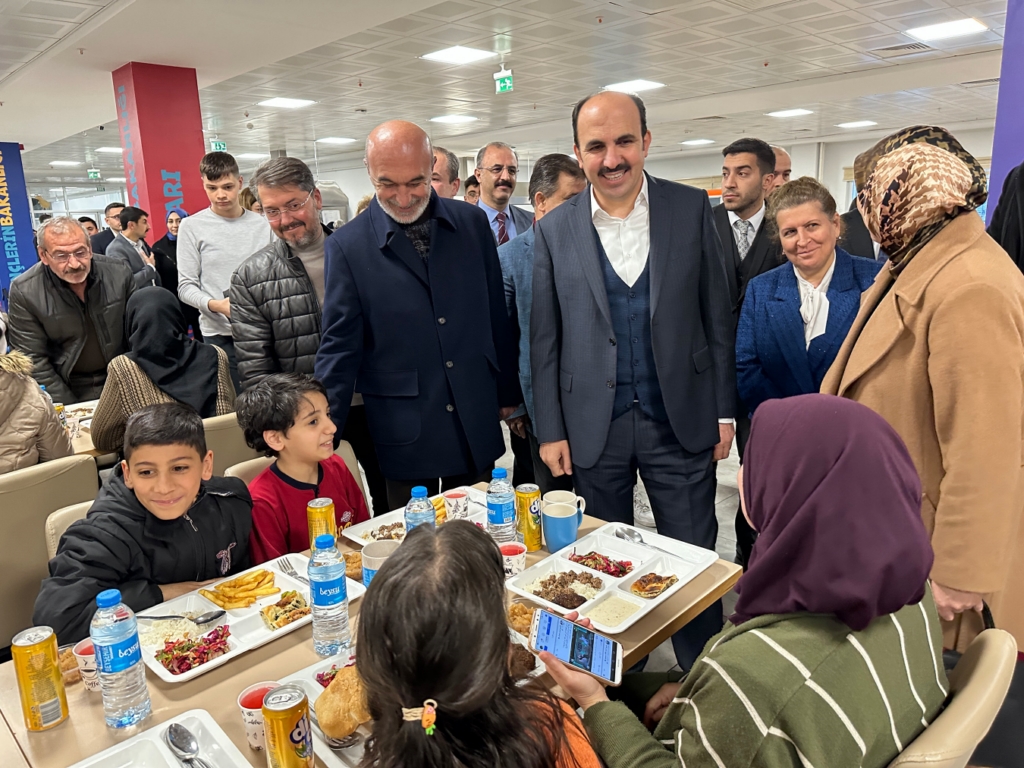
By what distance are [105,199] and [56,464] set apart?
24604 mm

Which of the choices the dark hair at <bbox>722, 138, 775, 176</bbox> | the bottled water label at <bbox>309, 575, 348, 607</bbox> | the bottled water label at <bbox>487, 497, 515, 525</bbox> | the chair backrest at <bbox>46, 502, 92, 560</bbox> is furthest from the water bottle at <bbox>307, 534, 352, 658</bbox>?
the dark hair at <bbox>722, 138, 775, 176</bbox>

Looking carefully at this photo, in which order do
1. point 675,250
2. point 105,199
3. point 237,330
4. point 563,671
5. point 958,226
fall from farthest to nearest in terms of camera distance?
point 105,199, point 237,330, point 675,250, point 958,226, point 563,671

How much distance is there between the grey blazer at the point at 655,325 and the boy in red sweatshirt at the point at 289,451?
2.42 ft

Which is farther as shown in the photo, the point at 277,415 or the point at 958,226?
the point at 277,415

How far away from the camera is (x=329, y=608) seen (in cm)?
138

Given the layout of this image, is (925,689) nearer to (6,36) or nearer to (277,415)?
(277,415)

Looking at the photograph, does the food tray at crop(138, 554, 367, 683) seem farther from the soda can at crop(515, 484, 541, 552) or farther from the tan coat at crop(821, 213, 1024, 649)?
the tan coat at crop(821, 213, 1024, 649)

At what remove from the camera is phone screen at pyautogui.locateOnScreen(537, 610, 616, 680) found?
4.27 ft

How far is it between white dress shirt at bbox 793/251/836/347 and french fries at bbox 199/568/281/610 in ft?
6.64

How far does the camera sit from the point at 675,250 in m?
2.21

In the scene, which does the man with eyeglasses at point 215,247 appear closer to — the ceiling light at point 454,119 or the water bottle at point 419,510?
the water bottle at point 419,510

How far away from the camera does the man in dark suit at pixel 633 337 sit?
2197 mm

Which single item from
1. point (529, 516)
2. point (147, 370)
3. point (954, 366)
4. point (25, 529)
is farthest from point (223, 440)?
point (954, 366)

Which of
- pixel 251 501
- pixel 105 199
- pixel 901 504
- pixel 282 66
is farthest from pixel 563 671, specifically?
pixel 105 199
